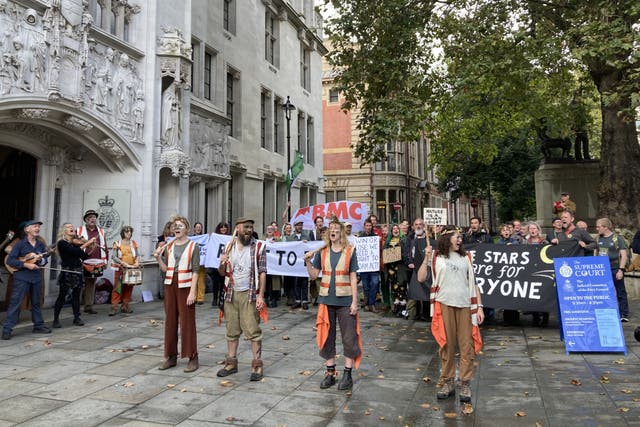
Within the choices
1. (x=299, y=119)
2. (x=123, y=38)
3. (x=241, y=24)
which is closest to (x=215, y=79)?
(x=241, y=24)

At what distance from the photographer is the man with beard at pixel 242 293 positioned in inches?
237

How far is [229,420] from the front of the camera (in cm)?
455

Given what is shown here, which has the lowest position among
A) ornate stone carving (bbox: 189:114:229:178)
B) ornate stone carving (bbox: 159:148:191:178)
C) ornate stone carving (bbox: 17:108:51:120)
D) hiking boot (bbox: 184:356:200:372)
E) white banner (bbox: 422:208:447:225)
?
hiking boot (bbox: 184:356:200:372)

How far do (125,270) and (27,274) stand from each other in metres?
2.30

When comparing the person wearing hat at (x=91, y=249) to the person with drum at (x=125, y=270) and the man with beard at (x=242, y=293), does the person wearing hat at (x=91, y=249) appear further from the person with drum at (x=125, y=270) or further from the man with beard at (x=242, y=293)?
the man with beard at (x=242, y=293)

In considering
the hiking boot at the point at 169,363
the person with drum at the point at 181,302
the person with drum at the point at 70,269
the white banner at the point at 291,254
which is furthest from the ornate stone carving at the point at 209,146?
the hiking boot at the point at 169,363

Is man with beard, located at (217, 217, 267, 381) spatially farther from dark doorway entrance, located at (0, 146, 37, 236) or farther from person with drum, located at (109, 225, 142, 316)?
dark doorway entrance, located at (0, 146, 37, 236)

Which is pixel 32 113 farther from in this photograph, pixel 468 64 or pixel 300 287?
pixel 468 64

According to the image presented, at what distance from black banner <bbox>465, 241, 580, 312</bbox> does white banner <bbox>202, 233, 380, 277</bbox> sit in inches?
96.0

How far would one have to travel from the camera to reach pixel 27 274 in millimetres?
8172

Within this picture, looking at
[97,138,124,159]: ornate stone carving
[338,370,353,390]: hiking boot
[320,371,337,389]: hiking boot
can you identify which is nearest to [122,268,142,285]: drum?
[97,138,124,159]: ornate stone carving

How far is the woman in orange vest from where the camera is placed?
5598mm

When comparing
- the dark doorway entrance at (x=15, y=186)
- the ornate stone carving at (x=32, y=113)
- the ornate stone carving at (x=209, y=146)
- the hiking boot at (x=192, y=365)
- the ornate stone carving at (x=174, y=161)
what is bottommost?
the hiking boot at (x=192, y=365)

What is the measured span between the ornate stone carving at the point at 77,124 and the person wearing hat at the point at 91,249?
6.89 feet
